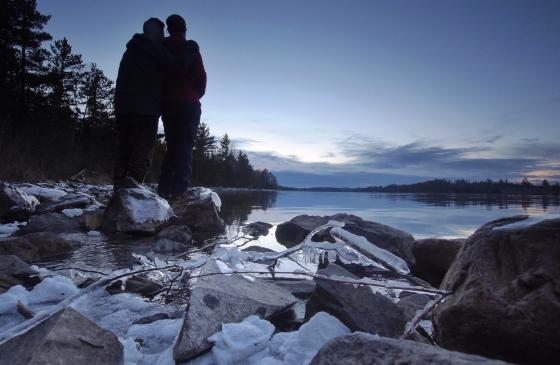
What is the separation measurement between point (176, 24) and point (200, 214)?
3.05 meters

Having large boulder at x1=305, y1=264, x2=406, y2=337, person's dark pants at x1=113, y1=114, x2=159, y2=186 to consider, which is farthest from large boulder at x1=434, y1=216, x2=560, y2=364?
person's dark pants at x1=113, y1=114, x2=159, y2=186

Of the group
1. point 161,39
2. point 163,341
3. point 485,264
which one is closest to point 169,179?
point 161,39

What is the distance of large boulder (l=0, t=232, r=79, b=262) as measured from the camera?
111 inches

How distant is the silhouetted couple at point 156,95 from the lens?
205 inches

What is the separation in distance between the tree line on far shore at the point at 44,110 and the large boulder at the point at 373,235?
44.5ft

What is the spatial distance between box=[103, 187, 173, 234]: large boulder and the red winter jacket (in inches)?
64.4

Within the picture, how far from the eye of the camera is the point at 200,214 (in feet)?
17.6

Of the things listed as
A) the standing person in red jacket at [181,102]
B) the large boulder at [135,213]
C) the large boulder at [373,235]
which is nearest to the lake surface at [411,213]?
the large boulder at [373,235]

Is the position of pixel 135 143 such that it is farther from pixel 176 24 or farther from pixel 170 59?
pixel 176 24

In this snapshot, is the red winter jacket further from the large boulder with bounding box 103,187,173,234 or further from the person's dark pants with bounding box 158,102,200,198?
the large boulder with bounding box 103,187,173,234

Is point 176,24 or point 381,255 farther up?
point 176,24

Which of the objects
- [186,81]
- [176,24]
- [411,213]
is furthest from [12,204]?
[411,213]

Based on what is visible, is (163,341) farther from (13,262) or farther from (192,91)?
(192,91)

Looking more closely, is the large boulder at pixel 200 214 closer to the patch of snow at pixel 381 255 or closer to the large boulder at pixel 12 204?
the large boulder at pixel 12 204
